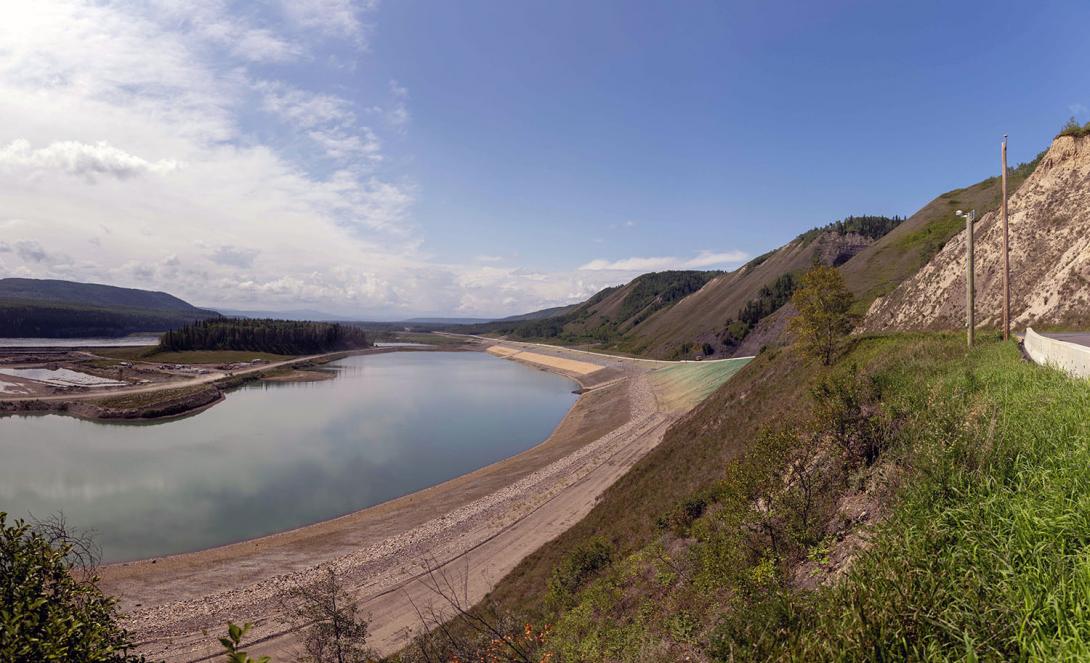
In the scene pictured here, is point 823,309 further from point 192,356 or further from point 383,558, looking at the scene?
point 192,356

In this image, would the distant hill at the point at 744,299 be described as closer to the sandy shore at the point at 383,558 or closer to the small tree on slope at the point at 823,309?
the small tree on slope at the point at 823,309

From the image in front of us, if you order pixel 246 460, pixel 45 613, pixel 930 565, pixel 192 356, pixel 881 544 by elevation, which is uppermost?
pixel 930 565

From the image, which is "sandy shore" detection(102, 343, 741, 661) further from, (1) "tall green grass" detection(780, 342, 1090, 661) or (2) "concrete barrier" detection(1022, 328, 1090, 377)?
(2) "concrete barrier" detection(1022, 328, 1090, 377)

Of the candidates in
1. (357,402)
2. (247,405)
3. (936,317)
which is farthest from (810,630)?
(247,405)

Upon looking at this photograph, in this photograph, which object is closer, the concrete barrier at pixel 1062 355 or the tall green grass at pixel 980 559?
the tall green grass at pixel 980 559

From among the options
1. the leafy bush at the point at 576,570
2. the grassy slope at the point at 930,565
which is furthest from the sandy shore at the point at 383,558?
the grassy slope at the point at 930,565

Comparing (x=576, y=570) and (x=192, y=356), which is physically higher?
(x=192, y=356)

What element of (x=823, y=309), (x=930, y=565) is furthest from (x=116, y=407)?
(x=930, y=565)
